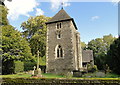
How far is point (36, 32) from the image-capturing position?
34.7 m

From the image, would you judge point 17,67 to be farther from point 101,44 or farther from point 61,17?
point 101,44

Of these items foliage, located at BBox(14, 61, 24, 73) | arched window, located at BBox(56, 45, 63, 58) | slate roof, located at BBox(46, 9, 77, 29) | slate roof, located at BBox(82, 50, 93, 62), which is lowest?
foliage, located at BBox(14, 61, 24, 73)

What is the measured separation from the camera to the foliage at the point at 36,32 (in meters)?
32.7

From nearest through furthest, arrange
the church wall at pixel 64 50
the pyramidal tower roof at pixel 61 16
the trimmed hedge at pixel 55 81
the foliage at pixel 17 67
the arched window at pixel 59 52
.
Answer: the trimmed hedge at pixel 55 81, the church wall at pixel 64 50, the arched window at pixel 59 52, the pyramidal tower roof at pixel 61 16, the foliage at pixel 17 67

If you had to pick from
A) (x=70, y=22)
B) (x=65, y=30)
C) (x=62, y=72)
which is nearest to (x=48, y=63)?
(x=62, y=72)

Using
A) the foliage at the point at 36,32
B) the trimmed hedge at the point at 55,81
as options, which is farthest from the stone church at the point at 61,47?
the foliage at the point at 36,32

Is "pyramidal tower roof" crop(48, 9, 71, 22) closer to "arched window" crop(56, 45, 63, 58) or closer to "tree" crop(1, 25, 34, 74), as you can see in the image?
"arched window" crop(56, 45, 63, 58)

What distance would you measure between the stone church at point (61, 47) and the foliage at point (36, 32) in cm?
1043

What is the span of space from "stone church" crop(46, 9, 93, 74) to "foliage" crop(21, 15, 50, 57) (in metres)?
10.4

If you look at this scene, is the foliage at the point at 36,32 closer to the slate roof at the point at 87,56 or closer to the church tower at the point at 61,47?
the church tower at the point at 61,47

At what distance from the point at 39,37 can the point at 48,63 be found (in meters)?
12.8

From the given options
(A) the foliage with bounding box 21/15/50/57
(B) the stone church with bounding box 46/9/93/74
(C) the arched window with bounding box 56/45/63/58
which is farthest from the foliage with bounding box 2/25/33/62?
(A) the foliage with bounding box 21/15/50/57

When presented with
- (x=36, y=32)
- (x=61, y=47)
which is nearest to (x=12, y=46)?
(x=61, y=47)

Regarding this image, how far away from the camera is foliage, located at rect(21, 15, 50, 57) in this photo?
32656 mm
